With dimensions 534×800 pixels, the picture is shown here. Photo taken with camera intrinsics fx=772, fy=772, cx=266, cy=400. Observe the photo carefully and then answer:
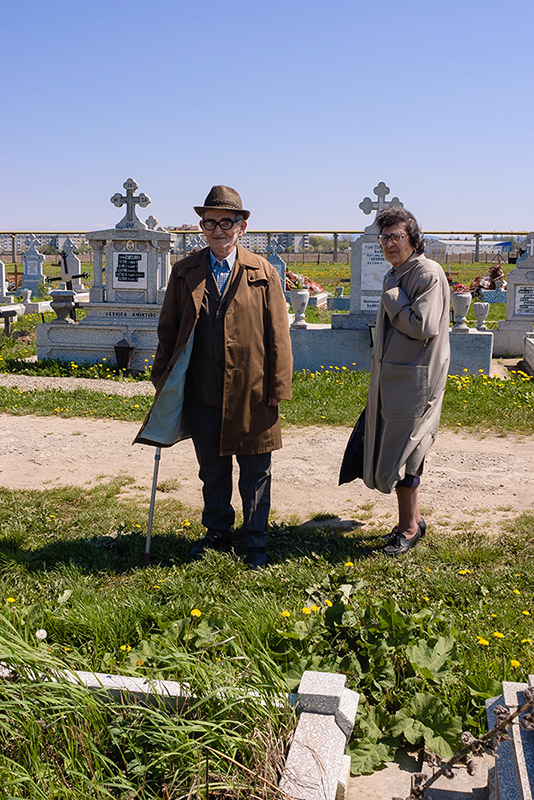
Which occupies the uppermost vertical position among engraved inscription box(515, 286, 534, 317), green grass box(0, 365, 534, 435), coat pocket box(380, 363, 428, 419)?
engraved inscription box(515, 286, 534, 317)

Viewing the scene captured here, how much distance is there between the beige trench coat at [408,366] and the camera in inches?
165

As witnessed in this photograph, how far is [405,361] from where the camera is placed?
14.0 ft

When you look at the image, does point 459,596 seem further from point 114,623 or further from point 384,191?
point 384,191

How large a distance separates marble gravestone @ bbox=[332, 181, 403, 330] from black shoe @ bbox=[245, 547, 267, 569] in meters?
7.13

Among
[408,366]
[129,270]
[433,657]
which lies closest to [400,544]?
[408,366]

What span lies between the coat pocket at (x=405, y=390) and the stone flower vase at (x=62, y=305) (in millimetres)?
8573

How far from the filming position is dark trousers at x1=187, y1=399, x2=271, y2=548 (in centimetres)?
429

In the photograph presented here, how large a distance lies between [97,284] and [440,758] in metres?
10.9

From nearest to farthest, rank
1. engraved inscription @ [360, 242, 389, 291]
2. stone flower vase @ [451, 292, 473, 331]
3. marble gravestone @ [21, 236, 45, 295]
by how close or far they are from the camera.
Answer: stone flower vase @ [451, 292, 473, 331]
engraved inscription @ [360, 242, 389, 291]
marble gravestone @ [21, 236, 45, 295]

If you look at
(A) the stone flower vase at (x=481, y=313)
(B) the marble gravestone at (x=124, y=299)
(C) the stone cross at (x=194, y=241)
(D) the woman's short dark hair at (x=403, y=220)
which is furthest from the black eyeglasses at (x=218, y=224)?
(C) the stone cross at (x=194, y=241)

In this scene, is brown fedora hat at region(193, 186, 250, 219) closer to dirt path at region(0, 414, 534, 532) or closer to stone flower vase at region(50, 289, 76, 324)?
dirt path at region(0, 414, 534, 532)

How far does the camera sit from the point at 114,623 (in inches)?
132

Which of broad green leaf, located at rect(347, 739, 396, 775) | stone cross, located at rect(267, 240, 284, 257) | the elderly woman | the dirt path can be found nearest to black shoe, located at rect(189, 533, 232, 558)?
the dirt path

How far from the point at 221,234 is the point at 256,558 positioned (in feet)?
5.80
